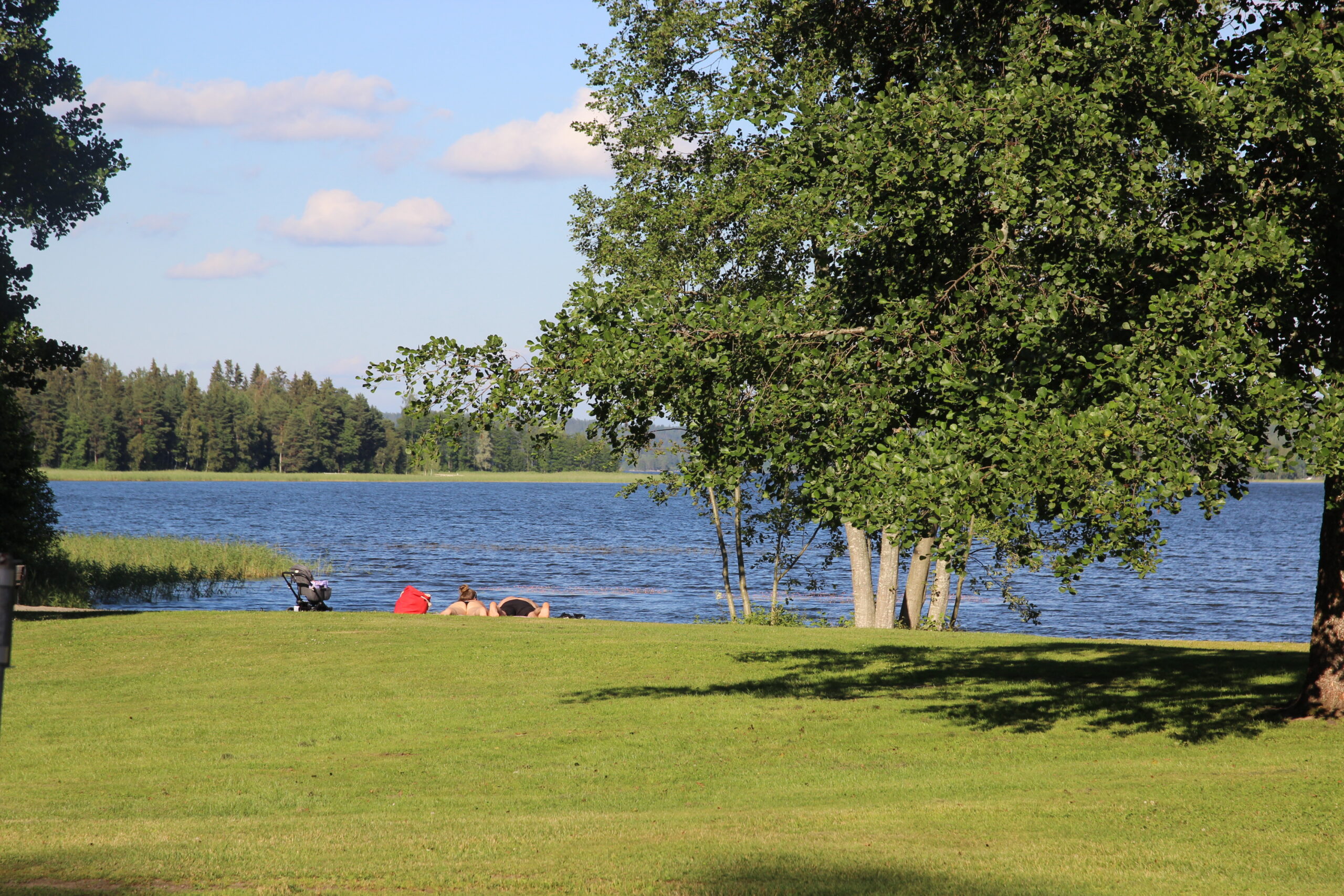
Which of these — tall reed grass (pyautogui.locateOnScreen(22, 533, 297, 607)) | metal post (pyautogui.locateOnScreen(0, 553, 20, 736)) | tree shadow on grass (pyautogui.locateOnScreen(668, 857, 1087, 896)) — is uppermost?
metal post (pyautogui.locateOnScreen(0, 553, 20, 736))

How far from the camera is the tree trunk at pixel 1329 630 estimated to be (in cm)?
1258

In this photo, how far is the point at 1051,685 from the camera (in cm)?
1595

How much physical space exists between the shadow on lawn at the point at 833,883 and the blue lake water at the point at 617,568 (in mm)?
27780

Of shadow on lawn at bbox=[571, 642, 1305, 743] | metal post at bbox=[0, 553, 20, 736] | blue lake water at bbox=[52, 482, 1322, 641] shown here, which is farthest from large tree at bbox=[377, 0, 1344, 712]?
blue lake water at bbox=[52, 482, 1322, 641]

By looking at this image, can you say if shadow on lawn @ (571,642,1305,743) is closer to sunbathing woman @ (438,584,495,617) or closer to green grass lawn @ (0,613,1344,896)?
green grass lawn @ (0,613,1344,896)

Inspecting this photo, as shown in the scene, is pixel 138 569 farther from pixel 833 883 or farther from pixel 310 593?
pixel 833 883

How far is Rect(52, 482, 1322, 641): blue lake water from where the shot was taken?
3950 cm

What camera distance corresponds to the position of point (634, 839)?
8516mm

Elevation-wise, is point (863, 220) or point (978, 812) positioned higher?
point (863, 220)

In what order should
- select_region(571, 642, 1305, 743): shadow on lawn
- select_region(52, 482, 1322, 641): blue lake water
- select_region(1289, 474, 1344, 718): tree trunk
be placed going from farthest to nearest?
select_region(52, 482, 1322, 641): blue lake water, select_region(571, 642, 1305, 743): shadow on lawn, select_region(1289, 474, 1344, 718): tree trunk

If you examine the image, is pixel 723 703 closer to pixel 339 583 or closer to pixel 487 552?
pixel 339 583

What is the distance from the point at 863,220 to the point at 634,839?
6516 mm

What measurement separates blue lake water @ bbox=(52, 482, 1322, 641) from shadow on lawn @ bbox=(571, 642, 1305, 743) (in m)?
16.2

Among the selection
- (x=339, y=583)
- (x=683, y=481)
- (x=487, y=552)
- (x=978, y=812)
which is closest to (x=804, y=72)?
(x=683, y=481)
